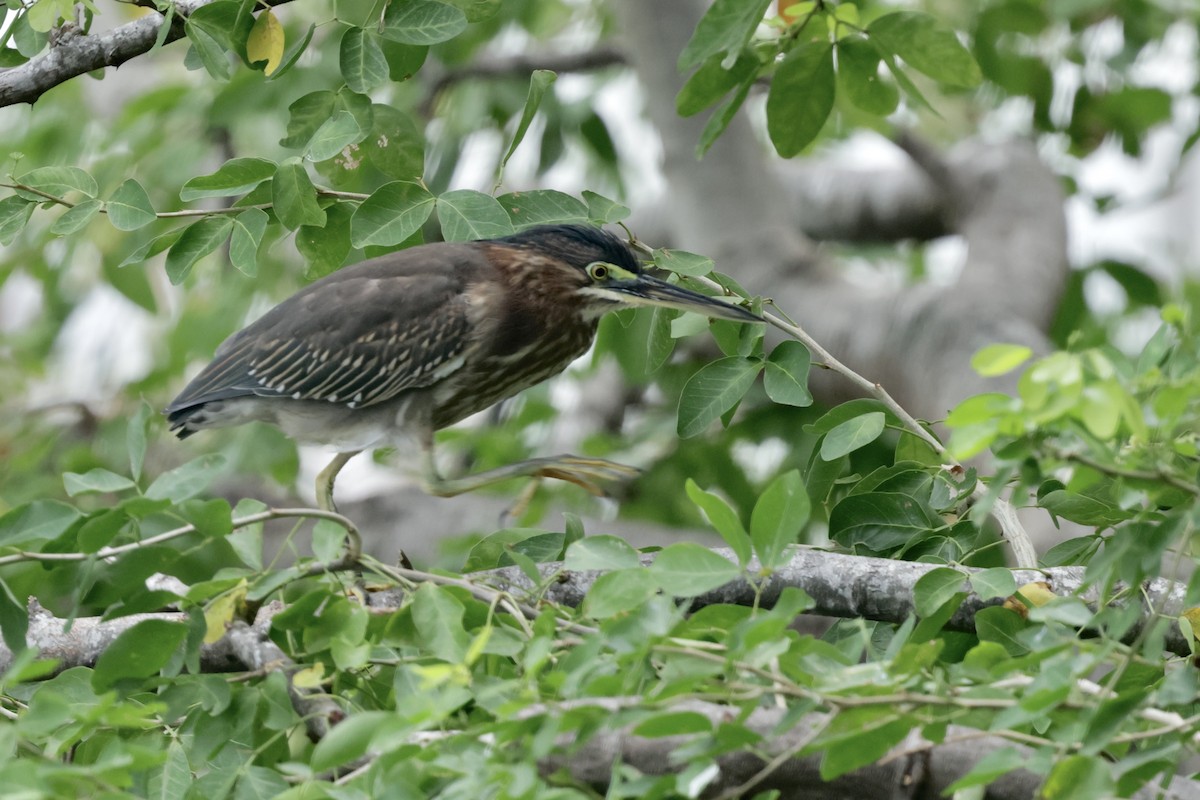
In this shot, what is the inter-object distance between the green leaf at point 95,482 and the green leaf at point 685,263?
3.43 feet

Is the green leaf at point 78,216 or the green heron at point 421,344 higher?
the green leaf at point 78,216

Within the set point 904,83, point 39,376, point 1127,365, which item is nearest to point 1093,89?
point 904,83

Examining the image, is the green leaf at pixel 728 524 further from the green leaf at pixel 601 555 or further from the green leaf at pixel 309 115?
the green leaf at pixel 309 115

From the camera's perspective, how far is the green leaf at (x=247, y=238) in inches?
101

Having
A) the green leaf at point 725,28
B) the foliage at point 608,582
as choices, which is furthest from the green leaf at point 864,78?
the green leaf at point 725,28

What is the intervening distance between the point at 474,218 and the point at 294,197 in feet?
1.09

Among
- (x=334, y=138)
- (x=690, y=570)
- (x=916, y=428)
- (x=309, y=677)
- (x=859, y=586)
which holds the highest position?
(x=334, y=138)

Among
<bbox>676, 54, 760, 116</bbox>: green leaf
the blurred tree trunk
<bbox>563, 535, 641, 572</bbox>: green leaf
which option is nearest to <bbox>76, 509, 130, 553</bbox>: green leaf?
<bbox>563, 535, 641, 572</bbox>: green leaf

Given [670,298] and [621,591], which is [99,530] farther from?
[670,298]

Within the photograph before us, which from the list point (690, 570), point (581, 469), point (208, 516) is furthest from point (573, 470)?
point (690, 570)

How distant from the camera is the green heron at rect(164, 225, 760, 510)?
3295 mm

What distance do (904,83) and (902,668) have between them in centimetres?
173

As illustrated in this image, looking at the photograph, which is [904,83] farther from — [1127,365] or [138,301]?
[138,301]

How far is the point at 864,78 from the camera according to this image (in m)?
2.97
